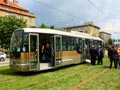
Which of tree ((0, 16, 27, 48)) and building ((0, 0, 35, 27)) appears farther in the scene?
building ((0, 0, 35, 27))

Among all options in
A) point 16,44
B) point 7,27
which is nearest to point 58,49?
point 16,44

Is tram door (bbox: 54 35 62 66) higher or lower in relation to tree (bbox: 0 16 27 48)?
lower

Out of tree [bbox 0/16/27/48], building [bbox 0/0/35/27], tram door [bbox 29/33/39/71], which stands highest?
building [bbox 0/0/35/27]

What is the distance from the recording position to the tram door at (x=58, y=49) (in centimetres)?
2091

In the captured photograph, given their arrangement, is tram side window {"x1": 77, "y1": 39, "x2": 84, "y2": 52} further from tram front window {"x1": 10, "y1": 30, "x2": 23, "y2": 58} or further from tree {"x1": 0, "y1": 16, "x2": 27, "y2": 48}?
tree {"x1": 0, "y1": 16, "x2": 27, "y2": 48}

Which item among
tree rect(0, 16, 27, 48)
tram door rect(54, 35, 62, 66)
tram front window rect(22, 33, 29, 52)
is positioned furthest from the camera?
tree rect(0, 16, 27, 48)

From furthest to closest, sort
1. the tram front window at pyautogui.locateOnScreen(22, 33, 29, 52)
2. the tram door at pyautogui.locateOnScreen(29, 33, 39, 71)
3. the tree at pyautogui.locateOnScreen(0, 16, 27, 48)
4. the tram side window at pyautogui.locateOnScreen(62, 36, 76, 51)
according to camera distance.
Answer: the tree at pyautogui.locateOnScreen(0, 16, 27, 48) < the tram side window at pyautogui.locateOnScreen(62, 36, 76, 51) < the tram door at pyautogui.locateOnScreen(29, 33, 39, 71) < the tram front window at pyautogui.locateOnScreen(22, 33, 29, 52)

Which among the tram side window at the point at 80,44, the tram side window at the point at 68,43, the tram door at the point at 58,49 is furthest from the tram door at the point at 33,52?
the tram side window at the point at 80,44

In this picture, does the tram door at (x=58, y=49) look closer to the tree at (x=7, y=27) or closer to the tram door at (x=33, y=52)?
the tram door at (x=33, y=52)

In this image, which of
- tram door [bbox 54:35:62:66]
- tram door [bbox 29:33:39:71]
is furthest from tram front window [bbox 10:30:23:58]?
tram door [bbox 54:35:62:66]

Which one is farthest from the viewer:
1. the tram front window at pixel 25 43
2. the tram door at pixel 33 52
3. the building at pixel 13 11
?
the building at pixel 13 11

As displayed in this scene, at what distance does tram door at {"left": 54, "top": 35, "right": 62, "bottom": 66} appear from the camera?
20906 mm

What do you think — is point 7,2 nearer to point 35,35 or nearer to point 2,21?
point 2,21

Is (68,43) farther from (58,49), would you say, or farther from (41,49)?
(41,49)
